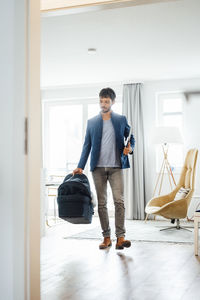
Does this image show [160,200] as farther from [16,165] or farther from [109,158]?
[16,165]

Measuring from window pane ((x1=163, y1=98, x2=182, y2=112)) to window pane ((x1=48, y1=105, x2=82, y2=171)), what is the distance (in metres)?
1.65

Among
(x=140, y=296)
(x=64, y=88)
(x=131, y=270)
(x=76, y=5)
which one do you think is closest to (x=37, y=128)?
(x=140, y=296)

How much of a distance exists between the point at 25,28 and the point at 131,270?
6.89ft

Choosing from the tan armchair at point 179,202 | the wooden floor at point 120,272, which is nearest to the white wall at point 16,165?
the wooden floor at point 120,272

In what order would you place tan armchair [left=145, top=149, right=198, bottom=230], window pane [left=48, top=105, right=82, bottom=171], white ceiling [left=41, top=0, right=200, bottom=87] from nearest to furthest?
white ceiling [left=41, top=0, right=200, bottom=87] → tan armchair [left=145, top=149, right=198, bottom=230] → window pane [left=48, top=105, right=82, bottom=171]

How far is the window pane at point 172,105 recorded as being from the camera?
7.07 m

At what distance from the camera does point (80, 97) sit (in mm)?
7605

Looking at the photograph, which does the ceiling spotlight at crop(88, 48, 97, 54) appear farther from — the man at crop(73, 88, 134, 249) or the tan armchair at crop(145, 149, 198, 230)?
the tan armchair at crop(145, 149, 198, 230)

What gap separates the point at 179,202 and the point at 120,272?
2221mm

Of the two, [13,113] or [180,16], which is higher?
[180,16]

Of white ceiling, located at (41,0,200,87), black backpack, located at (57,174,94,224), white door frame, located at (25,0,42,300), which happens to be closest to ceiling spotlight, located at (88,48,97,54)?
white ceiling, located at (41,0,200,87)

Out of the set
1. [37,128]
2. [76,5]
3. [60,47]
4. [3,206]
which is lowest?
[3,206]

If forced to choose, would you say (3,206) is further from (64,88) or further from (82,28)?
(64,88)

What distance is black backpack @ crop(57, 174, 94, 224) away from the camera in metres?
3.60
